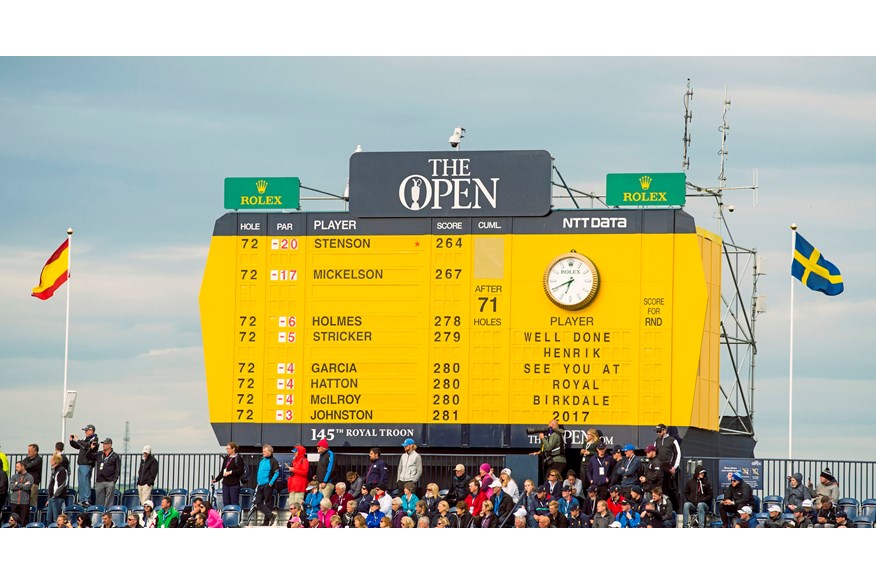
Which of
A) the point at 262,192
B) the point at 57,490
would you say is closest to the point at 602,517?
the point at 262,192

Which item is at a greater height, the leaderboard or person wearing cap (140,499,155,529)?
the leaderboard

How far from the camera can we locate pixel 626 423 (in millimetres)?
28172

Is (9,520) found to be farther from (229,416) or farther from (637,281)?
(637,281)

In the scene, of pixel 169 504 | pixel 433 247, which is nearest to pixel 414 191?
pixel 433 247

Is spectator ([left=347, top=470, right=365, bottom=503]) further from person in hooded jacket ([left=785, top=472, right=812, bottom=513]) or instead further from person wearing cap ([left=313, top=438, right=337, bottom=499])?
person in hooded jacket ([left=785, top=472, right=812, bottom=513])

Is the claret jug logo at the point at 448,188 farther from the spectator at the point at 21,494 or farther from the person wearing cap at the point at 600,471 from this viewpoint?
the spectator at the point at 21,494

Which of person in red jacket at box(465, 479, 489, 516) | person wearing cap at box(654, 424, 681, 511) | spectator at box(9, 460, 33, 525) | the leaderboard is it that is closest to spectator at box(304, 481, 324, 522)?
the leaderboard

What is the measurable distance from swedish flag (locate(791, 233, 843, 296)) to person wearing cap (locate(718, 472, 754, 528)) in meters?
6.49

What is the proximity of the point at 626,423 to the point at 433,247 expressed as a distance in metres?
5.00

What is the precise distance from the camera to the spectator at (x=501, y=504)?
25422 mm

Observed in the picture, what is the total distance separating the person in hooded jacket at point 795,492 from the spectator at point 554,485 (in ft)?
13.2

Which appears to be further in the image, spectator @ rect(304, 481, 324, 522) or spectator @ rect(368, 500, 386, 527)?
spectator @ rect(304, 481, 324, 522)

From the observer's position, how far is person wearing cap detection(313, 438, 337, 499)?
1096 inches

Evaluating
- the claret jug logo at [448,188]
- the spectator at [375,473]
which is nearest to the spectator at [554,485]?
the spectator at [375,473]
